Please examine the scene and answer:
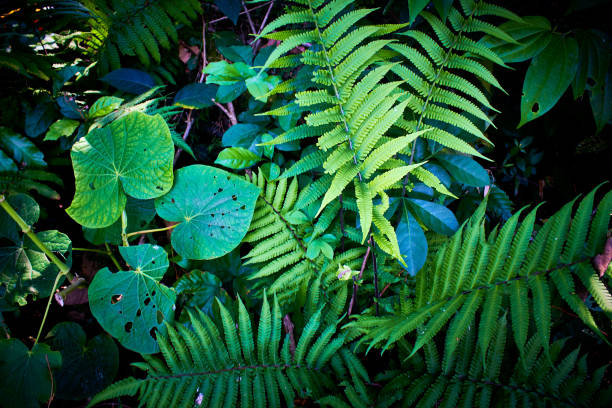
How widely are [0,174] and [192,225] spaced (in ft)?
3.17

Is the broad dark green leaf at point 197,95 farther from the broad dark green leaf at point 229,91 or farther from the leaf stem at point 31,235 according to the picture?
the leaf stem at point 31,235

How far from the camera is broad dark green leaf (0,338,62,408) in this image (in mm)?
1553

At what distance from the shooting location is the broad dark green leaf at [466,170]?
1539 millimetres

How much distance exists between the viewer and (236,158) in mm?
1700

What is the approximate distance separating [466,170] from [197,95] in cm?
145

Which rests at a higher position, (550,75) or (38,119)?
(550,75)

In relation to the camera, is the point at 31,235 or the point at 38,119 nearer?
the point at 31,235

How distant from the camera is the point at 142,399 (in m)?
1.39

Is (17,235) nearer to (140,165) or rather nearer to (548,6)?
(140,165)

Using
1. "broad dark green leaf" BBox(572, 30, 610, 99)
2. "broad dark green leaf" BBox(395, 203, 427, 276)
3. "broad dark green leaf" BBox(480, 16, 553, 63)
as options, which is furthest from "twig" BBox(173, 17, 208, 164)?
"broad dark green leaf" BBox(572, 30, 610, 99)

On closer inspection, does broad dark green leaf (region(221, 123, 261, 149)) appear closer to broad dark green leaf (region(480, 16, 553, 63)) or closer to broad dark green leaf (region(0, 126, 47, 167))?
broad dark green leaf (region(0, 126, 47, 167))

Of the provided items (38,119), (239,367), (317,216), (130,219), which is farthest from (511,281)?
(38,119)

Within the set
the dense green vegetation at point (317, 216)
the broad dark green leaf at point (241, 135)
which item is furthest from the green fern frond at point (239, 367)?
the broad dark green leaf at point (241, 135)

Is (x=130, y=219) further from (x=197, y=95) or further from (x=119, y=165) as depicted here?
(x=197, y=95)
